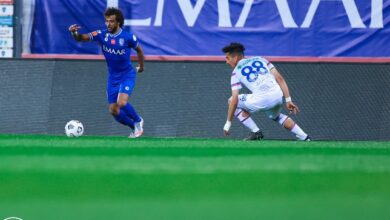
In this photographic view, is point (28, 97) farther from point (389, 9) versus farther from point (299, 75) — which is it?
point (389, 9)

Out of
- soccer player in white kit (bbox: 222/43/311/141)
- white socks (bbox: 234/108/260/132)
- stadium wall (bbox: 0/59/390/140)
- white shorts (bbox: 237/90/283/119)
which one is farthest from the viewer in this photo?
stadium wall (bbox: 0/59/390/140)

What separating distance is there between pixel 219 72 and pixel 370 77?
226 centimetres

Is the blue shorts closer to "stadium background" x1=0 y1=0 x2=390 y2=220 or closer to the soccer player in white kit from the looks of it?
"stadium background" x1=0 y1=0 x2=390 y2=220

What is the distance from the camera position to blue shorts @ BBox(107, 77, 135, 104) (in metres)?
13.0

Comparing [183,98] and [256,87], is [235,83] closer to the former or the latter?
[256,87]

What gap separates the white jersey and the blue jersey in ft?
5.51

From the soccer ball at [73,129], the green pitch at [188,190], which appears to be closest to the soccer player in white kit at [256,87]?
the soccer ball at [73,129]

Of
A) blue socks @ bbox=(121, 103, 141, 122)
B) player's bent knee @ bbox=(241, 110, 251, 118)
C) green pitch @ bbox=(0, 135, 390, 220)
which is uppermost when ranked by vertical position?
blue socks @ bbox=(121, 103, 141, 122)

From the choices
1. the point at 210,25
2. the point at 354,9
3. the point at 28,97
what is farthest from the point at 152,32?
the point at 354,9

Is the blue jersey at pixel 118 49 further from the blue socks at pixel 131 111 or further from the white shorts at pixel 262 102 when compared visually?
the white shorts at pixel 262 102

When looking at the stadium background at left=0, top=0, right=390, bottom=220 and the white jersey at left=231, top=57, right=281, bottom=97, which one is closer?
the white jersey at left=231, top=57, right=281, bottom=97

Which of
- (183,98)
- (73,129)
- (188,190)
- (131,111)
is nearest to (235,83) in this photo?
(131,111)

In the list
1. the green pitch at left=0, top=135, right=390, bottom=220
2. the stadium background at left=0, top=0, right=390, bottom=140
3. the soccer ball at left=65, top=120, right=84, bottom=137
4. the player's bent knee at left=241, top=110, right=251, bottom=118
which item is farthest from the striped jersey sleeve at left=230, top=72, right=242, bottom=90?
the green pitch at left=0, top=135, right=390, bottom=220

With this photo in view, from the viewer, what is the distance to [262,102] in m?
12.0
